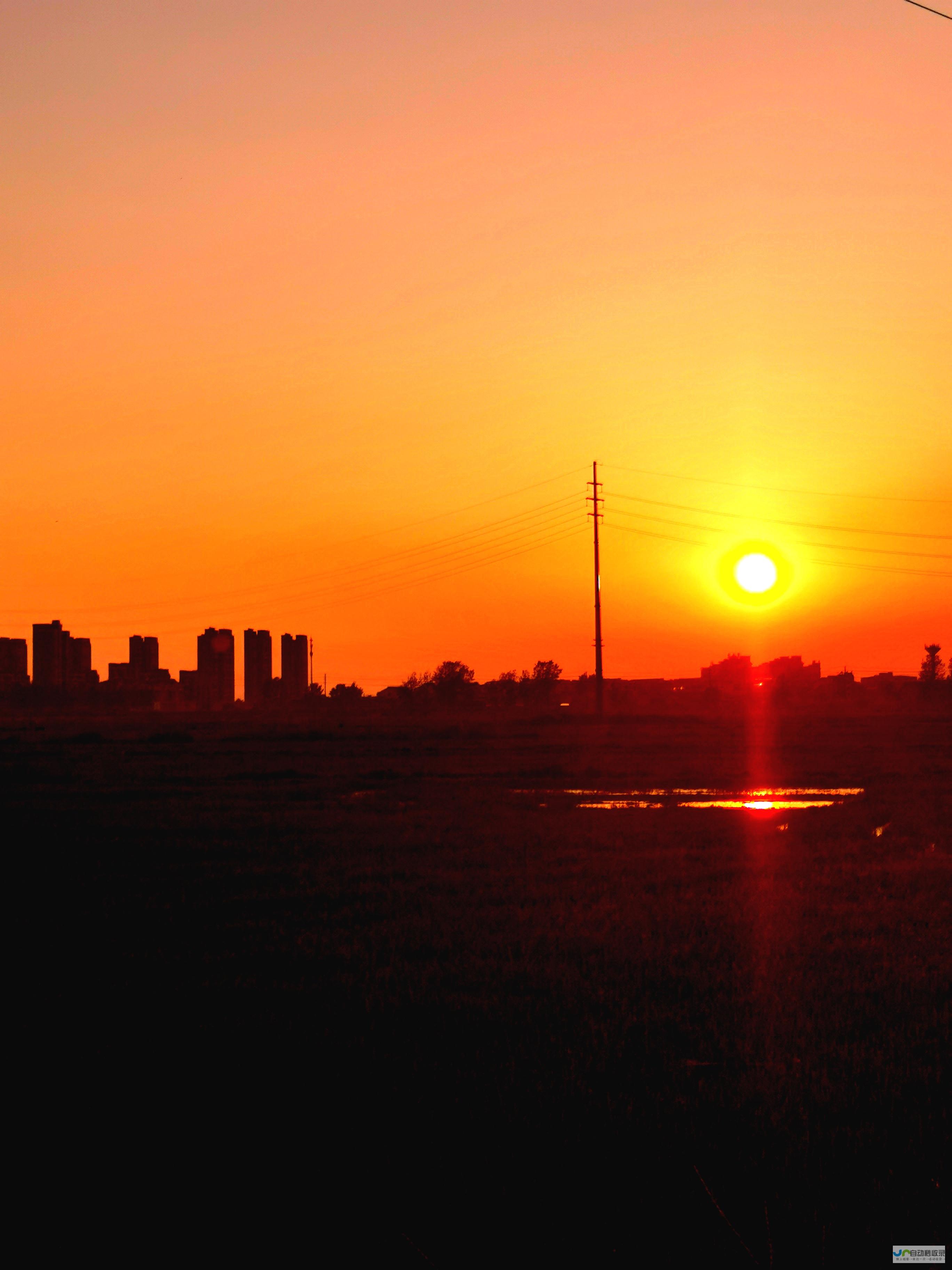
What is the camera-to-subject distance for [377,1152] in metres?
5.93

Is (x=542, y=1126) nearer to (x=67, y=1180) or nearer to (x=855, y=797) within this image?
(x=67, y=1180)

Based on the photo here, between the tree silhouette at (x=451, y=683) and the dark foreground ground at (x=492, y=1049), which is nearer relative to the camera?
the dark foreground ground at (x=492, y=1049)

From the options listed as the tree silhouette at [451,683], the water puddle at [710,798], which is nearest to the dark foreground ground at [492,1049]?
the water puddle at [710,798]

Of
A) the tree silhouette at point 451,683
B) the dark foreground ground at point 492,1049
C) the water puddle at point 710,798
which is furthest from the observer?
the tree silhouette at point 451,683

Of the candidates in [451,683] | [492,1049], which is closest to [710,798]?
[492,1049]

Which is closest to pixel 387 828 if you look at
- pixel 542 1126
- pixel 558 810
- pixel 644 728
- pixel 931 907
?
pixel 558 810

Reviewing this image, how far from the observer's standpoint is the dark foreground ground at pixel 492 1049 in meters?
5.28

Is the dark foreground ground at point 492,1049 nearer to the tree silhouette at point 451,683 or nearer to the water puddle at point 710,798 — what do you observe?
the water puddle at point 710,798

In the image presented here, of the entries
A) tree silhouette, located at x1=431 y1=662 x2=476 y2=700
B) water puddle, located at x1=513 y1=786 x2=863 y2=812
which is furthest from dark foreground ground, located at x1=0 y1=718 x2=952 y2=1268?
tree silhouette, located at x1=431 y1=662 x2=476 y2=700

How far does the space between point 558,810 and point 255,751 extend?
3257 centimetres

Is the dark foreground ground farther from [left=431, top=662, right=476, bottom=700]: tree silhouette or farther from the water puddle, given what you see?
[left=431, top=662, right=476, bottom=700]: tree silhouette

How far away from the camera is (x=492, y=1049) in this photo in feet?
24.8

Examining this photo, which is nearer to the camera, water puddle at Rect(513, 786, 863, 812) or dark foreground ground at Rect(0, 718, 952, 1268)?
dark foreground ground at Rect(0, 718, 952, 1268)

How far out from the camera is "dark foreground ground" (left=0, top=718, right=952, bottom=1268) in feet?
17.3
